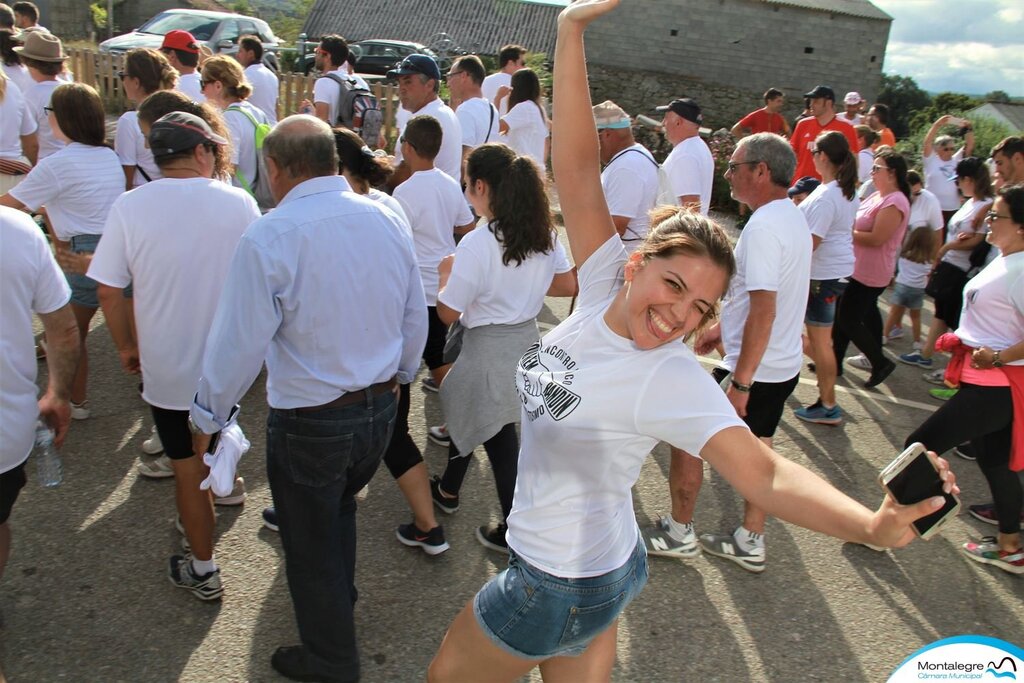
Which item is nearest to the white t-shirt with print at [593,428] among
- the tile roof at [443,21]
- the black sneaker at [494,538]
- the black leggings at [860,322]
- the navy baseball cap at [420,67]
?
the black sneaker at [494,538]

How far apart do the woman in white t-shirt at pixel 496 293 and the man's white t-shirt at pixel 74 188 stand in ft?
6.89

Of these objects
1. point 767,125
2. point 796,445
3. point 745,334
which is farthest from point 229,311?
point 767,125

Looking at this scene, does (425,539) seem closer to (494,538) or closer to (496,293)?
(494,538)

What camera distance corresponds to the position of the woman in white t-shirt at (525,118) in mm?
6840

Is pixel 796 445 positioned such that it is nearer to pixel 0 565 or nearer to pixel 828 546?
pixel 828 546

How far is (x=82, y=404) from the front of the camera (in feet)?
14.8

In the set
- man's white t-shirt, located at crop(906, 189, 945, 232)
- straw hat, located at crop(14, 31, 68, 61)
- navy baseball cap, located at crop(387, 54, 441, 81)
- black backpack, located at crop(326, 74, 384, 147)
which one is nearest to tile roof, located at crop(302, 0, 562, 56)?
black backpack, located at crop(326, 74, 384, 147)

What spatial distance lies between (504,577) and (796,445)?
12.2ft

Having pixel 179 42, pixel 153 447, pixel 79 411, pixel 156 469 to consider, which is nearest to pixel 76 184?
pixel 79 411

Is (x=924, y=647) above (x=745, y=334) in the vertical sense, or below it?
below

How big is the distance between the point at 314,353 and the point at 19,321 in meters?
0.95

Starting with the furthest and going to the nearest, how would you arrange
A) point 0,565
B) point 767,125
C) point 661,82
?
point 661,82 → point 767,125 → point 0,565

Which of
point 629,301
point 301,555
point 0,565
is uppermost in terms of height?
point 629,301

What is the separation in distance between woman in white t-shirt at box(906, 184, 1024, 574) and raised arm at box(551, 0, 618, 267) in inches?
100
